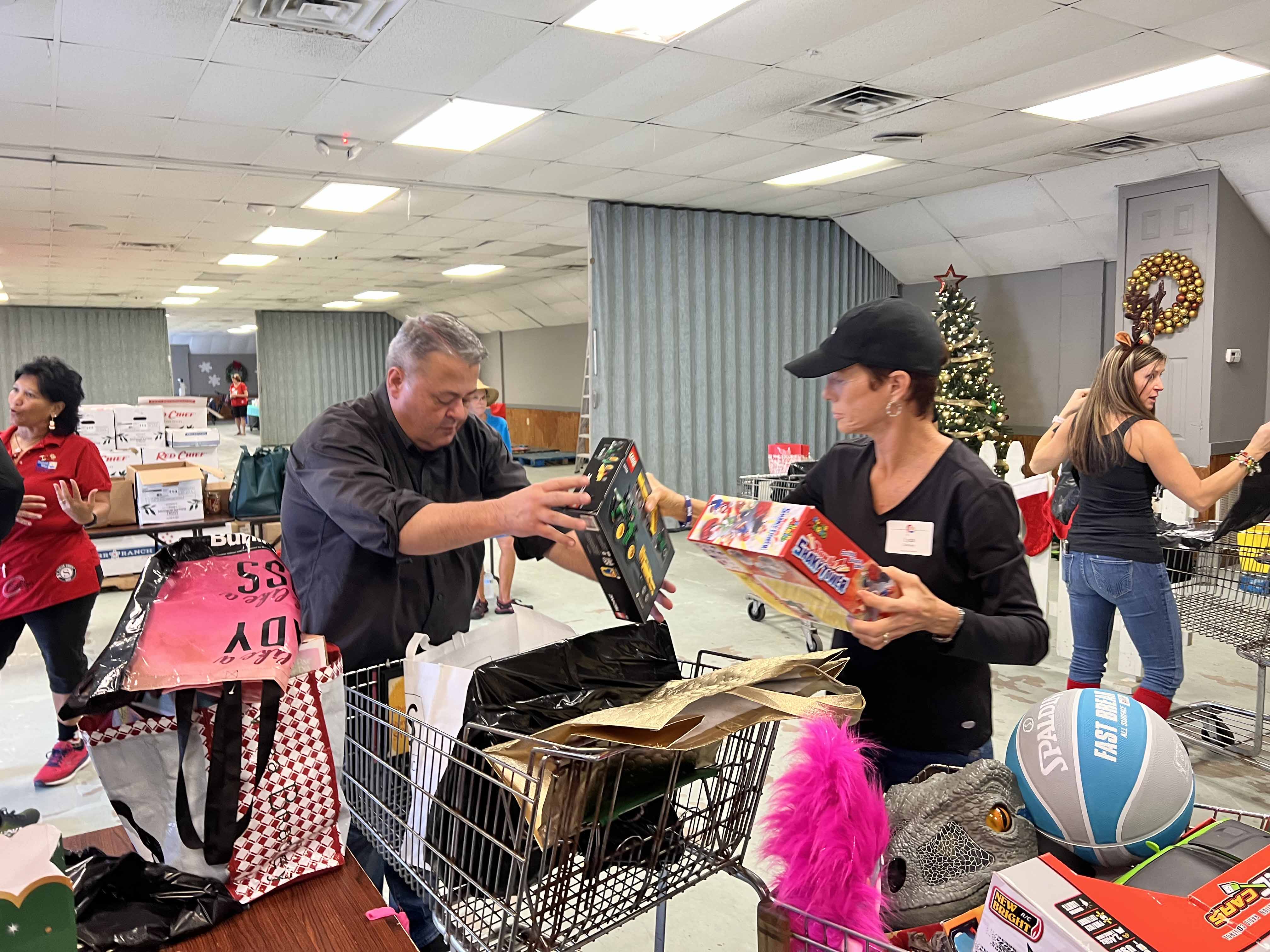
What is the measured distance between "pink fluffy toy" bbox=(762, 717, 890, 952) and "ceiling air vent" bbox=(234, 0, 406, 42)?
3499mm

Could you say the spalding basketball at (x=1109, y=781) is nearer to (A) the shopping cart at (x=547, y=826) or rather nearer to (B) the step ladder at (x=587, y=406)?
(A) the shopping cart at (x=547, y=826)

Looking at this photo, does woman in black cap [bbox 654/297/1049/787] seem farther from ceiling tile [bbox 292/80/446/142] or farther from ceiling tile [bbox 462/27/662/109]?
ceiling tile [bbox 292/80/446/142]

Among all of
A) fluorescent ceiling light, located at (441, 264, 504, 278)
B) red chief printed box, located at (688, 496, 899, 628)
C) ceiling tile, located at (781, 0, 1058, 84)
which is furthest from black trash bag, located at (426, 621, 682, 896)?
fluorescent ceiling light, located at (441, 264, 504, 278)

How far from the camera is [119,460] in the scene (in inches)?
257

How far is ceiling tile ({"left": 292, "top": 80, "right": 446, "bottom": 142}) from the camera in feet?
15.2

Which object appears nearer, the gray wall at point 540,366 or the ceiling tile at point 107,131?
the ceiling tile at point 107,131

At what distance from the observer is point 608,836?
111 cm

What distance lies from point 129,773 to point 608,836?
66 cm

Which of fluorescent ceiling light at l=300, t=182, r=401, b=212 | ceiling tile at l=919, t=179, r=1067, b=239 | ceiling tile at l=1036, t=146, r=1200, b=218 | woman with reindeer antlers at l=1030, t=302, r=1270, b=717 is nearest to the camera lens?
woman with reindeer antlers at l=1030, t=302, r=1270, b=717

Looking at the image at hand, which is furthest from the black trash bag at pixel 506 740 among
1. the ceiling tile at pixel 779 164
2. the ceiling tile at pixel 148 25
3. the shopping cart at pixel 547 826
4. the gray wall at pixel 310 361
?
the gray wall at pixel 310 361

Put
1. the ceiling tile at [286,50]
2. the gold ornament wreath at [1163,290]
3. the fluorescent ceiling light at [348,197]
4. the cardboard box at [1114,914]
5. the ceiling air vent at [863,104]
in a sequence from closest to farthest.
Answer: the cardboard box at [1114,914] < the ceiling tile at [286,50] < the ceiling air vent at [863,104] < the gold ornament wreath at [1163,290] < the fluorescent ceiling light at [348,197]

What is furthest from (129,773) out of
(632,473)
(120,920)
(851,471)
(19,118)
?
(19,118)

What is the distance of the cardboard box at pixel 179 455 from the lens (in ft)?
22.3

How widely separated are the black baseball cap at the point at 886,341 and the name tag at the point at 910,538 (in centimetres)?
28
